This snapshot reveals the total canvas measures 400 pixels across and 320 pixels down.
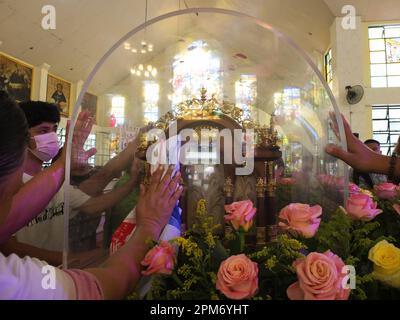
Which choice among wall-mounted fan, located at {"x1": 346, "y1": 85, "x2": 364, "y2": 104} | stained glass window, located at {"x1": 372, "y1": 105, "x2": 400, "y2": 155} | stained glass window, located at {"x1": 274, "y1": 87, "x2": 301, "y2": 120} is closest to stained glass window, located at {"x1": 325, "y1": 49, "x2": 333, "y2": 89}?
wall-mounted fan, located at {"x1": 346, "y1": 85, "x2": 364, "y2": 104}

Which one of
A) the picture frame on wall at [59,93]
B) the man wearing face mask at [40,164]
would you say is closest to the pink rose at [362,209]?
the man wearing face mask at [40,164]

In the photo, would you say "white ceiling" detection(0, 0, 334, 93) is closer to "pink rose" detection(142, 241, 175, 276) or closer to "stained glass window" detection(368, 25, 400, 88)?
"stained glass window" detection(368, 25, 400, 88)

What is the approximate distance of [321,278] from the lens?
1.83 ft

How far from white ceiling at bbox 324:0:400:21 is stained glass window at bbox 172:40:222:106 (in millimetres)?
4722

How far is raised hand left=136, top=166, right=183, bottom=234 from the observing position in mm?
871

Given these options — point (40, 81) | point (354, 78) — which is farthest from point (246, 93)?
point (40, 81)

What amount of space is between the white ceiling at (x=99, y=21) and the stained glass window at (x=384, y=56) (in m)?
0.93

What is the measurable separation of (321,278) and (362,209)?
0.27 meters

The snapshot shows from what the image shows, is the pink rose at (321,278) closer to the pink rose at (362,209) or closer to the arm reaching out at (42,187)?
the pink rose at (362,209)

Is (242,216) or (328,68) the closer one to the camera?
(242,216)

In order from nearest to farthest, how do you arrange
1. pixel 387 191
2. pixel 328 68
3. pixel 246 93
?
pixel 387 191
pixel 246 93
pixel 328 68

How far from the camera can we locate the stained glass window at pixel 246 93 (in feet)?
4.10

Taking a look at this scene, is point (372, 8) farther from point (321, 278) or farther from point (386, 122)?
point (321, 278)
